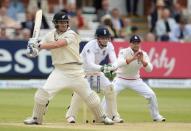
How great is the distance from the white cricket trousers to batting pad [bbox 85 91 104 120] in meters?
1.60

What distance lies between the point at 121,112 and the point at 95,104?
3.30 m

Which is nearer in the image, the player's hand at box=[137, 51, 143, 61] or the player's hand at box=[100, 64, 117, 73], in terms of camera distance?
the player's hand at box=[100, 64, 117, 73]

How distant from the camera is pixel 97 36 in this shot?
13.8 metres

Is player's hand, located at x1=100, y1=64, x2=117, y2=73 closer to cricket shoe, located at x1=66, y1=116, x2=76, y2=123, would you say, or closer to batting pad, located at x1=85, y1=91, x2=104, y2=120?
batting pad, located at x1=85, y1=91, x2=104, y2=120

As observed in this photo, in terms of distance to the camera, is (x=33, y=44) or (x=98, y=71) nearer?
(x=33, y=44)

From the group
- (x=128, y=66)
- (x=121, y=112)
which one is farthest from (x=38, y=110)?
(x=121, y=112)

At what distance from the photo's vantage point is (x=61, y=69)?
12.8 metres

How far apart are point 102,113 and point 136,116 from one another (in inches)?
91.4

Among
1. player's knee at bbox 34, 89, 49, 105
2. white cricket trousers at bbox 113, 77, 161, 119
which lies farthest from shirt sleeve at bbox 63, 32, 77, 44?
white cricket trousers at bbox 113, 77, 161, 119

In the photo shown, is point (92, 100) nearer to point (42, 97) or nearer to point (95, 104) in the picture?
point (95, 104)

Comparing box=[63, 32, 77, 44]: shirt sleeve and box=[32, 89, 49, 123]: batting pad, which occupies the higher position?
box=[63, 32, 77, 44]: shirt sleeve

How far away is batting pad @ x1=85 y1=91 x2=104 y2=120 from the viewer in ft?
42.6

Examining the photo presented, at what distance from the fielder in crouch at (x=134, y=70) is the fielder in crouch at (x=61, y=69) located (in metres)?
1.67

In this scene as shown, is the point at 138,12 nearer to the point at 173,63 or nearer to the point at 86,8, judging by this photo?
the point at 86,8
